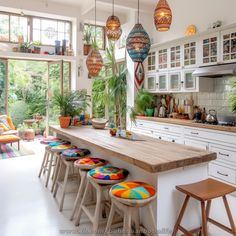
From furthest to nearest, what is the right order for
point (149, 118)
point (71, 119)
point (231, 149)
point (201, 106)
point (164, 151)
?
point (149, 118) → point (201, 106) → point (71, 119) → point (231, 149) → point (164, 151)

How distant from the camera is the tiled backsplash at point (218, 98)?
4617 millimetres

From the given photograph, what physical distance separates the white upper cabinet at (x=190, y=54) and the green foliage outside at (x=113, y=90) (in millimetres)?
1921

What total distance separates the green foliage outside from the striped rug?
2312mm

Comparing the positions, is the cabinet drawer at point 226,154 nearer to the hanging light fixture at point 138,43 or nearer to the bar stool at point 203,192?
the bar stool at point 203,192

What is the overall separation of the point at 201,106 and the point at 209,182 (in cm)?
308

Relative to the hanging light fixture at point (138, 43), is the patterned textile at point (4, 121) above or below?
below

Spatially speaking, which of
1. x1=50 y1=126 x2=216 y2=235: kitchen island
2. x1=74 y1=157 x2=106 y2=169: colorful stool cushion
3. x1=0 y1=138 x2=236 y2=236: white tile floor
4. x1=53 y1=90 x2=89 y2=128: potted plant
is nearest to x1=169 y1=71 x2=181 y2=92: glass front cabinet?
x1=53 y1=90 x2=89 y2=128: potted plant

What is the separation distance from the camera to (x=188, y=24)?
17.8ft

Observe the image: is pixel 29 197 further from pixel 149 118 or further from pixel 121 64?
pixel 121 64

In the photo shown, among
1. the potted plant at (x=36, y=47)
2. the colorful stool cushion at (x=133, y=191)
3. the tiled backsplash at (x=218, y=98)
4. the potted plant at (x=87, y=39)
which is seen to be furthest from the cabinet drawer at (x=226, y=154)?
the potted plant at (x=36, y=47)

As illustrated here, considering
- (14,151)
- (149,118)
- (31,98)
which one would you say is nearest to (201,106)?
(149,118)

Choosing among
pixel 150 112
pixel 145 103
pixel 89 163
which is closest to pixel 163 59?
pixel 145 103

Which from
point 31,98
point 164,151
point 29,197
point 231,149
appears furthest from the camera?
point 31,98

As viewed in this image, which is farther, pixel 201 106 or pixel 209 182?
pixel 201 106
